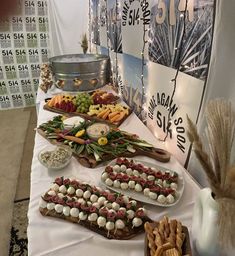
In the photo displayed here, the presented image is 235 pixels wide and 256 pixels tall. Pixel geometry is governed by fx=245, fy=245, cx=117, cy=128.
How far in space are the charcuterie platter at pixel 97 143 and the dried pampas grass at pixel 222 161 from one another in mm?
497

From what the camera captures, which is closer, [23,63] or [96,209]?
[96,209]

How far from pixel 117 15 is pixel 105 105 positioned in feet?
2.01

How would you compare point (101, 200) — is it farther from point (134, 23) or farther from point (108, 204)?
point (134, 23)

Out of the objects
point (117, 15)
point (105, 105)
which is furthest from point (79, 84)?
point (117, 15)

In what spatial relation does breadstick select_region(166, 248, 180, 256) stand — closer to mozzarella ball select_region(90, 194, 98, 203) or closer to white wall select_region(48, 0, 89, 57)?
mozzarella ball select_region(90, 194, 98, 203)

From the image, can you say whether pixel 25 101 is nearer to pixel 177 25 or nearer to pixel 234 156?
pixel 177 25

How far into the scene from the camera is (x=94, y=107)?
1.47m

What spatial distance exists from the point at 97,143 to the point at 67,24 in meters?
2.26

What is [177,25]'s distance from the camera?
89cm

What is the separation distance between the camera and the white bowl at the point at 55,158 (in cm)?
91

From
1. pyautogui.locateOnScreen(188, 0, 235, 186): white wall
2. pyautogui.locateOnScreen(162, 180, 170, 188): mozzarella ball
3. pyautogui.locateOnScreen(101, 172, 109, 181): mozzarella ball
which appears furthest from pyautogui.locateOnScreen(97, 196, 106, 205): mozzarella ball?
pyautogui.locateOnScreen(188, 0, 235, 186): white wall

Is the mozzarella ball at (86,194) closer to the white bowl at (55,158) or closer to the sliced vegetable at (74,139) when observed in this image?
the white bowl at (55,158)

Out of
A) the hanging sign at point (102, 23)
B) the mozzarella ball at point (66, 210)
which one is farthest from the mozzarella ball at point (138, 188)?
the hanging sign at point (102, 23)

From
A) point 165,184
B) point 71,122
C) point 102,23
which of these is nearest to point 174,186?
point 165,184
